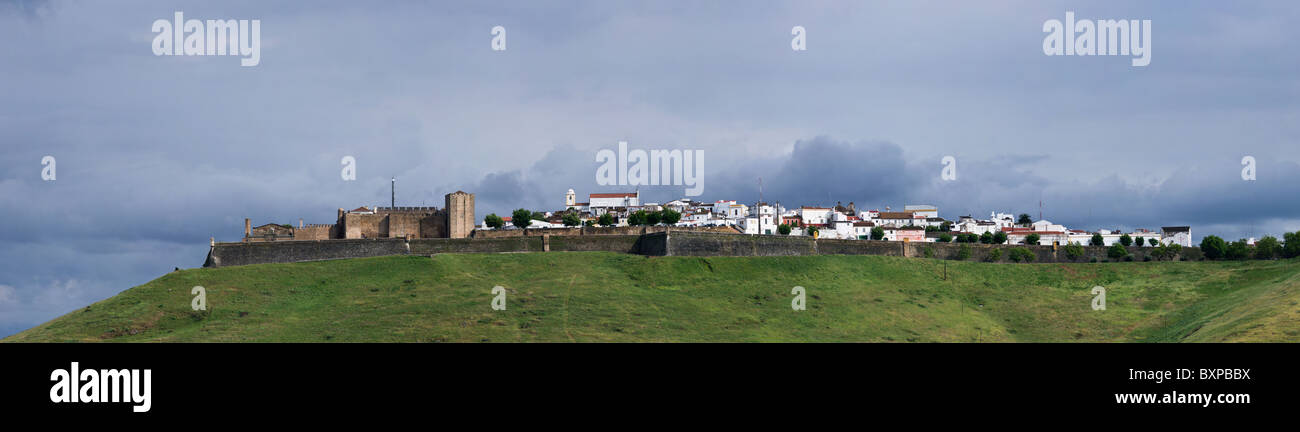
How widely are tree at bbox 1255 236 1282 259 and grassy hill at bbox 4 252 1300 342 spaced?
14.9 feet

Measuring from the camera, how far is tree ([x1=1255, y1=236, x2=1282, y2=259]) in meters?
101

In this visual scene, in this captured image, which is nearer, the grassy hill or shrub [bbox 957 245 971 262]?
the grassy hill

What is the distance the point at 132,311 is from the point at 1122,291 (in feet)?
239

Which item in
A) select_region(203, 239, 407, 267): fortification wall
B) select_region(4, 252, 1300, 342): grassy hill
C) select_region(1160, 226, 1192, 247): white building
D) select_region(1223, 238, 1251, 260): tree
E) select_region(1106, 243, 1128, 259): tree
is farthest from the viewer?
select_region(1160, 226, 1192, 247): white building

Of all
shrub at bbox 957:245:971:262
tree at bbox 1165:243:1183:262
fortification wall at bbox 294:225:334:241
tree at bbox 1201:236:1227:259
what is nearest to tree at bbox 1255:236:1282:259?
tree at bbox 1201:236:1227:259

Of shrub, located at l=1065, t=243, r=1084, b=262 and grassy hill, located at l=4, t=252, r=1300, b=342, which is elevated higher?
shrub, located at l=1065, t=243, r=1084, b=262

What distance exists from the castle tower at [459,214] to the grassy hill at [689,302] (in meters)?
10.4

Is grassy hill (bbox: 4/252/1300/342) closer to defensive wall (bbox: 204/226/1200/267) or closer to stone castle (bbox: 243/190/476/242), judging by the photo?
defensive wall (bbox: 204/226/1200/267)

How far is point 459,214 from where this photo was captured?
99.2 metres

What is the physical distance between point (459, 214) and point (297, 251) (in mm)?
14976

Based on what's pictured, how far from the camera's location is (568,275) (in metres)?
83.0
